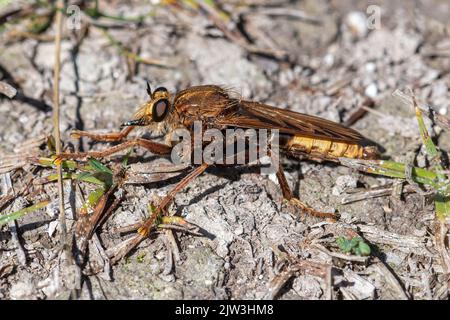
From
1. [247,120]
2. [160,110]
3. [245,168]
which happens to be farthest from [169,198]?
[247,120]

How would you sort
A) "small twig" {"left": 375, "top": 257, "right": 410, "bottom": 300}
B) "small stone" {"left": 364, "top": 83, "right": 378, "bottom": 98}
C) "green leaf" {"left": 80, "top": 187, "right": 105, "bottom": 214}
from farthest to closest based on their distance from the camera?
"small stone" {"left": 364, "top": 83, "right": 378, "bottom": 98} → "green leaf" {"left": 80, "top": 187, "right": 105, "bottom": 214} → "small twig" {"left": 375, "top": 257, "right": 410, "bottom": 300}

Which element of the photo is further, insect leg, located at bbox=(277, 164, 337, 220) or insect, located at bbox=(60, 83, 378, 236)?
insect, located at bbox=(60, 83, 378, 236)

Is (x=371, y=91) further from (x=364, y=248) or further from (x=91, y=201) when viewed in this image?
(x=91, y=201)

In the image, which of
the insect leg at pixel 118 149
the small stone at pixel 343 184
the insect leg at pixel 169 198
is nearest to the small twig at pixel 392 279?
the small stone at pixel 343 184

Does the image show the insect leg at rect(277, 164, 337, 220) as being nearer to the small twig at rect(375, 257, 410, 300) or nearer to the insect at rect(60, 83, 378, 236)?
the insect at rect(60, 83, 378, 236)

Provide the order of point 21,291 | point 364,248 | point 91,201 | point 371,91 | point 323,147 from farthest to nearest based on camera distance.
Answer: point 371,91 < point 323,147 < point 91,201 < point 364,248 < point 21,291

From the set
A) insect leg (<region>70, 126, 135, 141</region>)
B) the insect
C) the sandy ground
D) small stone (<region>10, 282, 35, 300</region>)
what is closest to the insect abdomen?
the insect

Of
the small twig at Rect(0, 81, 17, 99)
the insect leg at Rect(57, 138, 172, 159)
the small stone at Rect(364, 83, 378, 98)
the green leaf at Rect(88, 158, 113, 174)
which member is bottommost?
the green leaf at Rect(88, 158, 113, 174)
